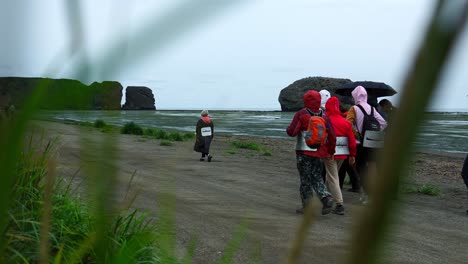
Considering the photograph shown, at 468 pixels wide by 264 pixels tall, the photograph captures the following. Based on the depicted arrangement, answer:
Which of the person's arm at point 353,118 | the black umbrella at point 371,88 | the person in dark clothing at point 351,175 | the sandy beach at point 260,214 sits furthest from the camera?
the person in dark clothing at point 351,175

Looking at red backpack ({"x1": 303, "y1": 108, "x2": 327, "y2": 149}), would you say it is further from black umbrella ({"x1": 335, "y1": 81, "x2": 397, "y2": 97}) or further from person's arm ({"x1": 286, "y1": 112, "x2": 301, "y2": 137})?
black umbrella ({"x1": 335, "y1": 81, "x2": 397, "y2": 97})

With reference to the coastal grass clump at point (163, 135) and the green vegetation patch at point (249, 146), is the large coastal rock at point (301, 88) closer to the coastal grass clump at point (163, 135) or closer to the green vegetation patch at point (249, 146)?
the coastal grass clump at point (163, 135)

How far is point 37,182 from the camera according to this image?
3539 mm

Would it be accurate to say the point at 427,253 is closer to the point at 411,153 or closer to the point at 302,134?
the point at 302,134

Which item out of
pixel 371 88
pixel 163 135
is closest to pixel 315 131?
pixel 371 88

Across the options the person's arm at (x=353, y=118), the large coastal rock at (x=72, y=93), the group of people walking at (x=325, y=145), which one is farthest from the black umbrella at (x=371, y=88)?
the large coastal rock at (x=72, y=93)

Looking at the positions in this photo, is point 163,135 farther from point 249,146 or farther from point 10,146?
point 10,146

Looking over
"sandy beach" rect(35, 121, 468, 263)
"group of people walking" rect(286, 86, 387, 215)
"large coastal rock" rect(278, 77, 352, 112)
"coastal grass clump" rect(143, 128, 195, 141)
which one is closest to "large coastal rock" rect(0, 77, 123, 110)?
"sandy beach" rect(35, 121, 468, 263)

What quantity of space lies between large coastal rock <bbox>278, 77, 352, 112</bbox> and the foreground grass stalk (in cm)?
6374

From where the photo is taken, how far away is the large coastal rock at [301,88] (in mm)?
68688

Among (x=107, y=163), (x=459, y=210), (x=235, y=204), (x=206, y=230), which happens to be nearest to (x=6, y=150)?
(x=107, y=163)

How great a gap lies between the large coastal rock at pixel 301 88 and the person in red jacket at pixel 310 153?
5641cm

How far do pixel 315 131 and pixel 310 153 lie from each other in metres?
0.37

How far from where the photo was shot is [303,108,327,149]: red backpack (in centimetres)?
707
